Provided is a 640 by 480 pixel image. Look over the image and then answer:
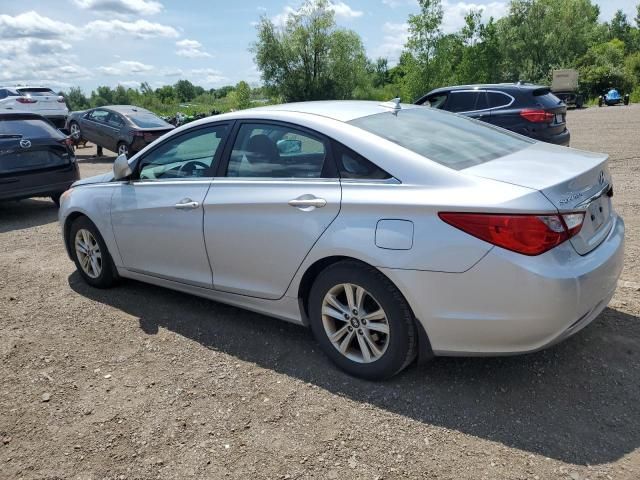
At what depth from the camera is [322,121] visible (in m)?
3.38

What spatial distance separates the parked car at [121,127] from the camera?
1440 cm

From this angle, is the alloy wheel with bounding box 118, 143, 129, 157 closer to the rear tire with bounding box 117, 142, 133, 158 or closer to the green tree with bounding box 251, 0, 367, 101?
the rear tire with bounding box 117, 142, 133, 158

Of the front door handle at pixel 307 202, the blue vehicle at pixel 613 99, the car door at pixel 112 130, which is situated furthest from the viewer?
the blue vehicle at pixel 613 99

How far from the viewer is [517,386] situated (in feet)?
9.98

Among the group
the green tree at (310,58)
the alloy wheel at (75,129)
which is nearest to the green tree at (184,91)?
the green tree at (310,58)

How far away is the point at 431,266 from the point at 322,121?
4.01 feet

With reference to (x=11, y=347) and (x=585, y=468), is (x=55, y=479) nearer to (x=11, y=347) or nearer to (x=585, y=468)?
(x=11, y=347)

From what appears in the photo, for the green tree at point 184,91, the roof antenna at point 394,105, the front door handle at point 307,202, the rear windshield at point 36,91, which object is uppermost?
the roof antenna at point 394,105

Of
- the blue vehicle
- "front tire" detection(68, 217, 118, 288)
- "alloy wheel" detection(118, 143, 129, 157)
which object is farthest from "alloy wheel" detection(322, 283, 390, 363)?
the blue vehicle

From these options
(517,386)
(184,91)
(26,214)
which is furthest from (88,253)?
(184,91)

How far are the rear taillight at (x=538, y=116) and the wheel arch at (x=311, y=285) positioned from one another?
23.8 ft

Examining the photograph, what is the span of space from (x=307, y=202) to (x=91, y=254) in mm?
2663

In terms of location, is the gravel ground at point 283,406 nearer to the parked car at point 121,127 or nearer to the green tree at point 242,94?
the parked car at point 121,127

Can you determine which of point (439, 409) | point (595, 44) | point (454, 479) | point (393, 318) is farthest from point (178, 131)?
point (595, 44)
